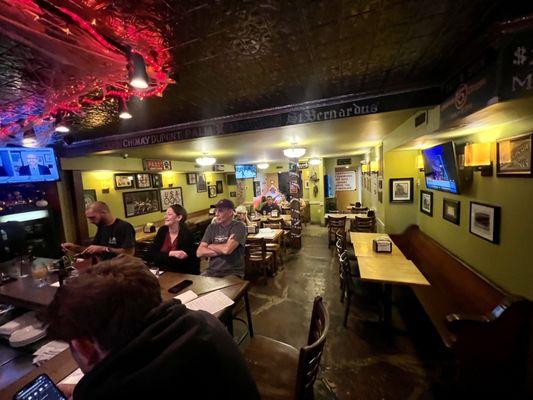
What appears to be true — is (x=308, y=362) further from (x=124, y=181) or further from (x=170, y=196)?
(x=170, y=196)

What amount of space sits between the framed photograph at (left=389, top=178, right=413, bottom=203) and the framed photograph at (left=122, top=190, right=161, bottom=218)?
254 inches

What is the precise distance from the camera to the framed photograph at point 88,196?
5.00 m

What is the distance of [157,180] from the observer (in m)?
6.96

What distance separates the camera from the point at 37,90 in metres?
2.05

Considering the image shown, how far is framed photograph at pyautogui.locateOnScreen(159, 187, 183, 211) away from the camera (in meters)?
7.15

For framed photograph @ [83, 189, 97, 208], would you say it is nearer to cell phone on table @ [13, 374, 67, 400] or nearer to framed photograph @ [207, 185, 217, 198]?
framed photograph @ [207, 185, 217, 198]

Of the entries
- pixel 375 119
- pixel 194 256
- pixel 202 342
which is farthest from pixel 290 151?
pixel 202 342

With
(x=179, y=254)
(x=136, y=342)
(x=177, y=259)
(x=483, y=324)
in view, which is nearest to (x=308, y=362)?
(x=136, y=342)

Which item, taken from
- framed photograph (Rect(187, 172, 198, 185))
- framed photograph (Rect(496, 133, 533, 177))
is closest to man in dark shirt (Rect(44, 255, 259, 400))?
framed photograph (Rect(496, 133, 533, 177))

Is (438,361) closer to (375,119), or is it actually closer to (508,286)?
(508,286)

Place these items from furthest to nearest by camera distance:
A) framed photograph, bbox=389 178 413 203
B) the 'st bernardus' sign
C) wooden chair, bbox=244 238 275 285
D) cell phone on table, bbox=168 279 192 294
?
framed photograph, bbox=389 178 413 203, wooden chair, bbox=244 238 275 285, the 'st bernardus' sign, cell phone on table, bbox=168 279 192 294

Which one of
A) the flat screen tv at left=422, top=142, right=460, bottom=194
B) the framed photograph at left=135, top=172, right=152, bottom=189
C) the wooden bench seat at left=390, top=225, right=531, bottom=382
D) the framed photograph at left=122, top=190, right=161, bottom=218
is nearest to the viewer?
the wooden bench seat at left=390, top=225, right=531, bottom=382

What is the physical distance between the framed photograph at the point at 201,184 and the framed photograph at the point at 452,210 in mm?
7819

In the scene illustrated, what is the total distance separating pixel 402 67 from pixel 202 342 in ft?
8.35
